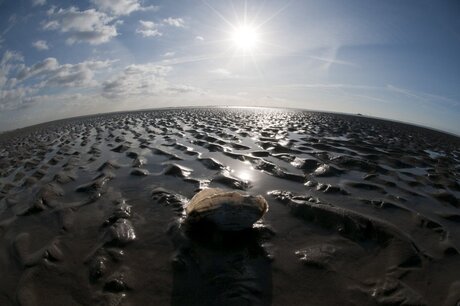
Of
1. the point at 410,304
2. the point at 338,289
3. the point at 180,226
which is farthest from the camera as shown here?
the point at 180,226

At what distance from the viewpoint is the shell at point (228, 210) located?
4.06 m

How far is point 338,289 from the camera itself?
10.3 ft

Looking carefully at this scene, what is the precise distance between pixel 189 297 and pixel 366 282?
7.18 feet

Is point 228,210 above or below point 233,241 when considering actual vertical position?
above

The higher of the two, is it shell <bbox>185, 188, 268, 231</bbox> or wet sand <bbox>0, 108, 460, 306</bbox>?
shell <bbox>185, 188, 268, 231</bbox>

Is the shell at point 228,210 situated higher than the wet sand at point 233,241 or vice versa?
the shell at point 228,210

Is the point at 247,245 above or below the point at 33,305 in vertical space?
above

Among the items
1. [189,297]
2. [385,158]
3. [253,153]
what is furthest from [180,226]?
[385,158]

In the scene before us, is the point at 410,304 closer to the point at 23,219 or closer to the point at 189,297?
the point at 189,297

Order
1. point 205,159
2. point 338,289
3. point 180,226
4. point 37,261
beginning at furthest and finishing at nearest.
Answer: point 205,159
point 180,226
point 37,261
point 338,289

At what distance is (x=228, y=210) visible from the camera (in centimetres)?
410

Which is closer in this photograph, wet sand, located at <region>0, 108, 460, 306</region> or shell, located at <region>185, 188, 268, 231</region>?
wet sand, located at <region>0, 108, 460, 306</region>

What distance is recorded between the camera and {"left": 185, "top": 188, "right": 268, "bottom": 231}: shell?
4059 mm

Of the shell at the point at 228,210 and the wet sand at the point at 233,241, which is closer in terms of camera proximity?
the wet sand at the point at 233,241
